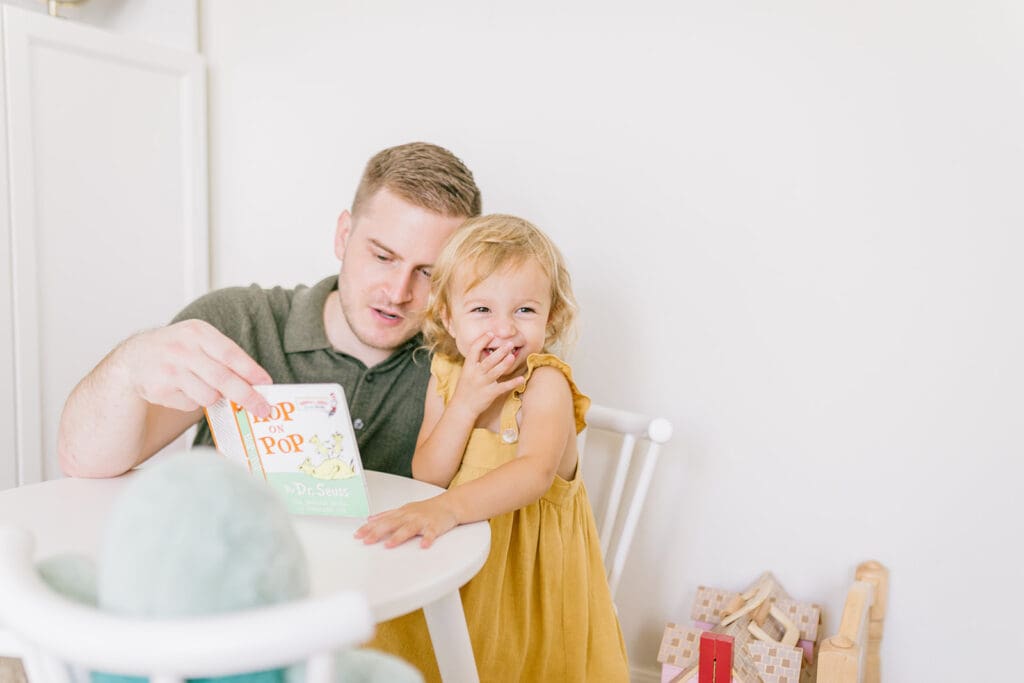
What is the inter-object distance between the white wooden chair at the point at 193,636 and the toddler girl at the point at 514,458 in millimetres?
637

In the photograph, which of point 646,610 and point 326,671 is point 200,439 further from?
point 326,671

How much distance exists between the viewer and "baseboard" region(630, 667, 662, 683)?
1.67 metres

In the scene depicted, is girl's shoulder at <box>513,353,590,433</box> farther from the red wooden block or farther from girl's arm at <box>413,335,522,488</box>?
the red wooden block

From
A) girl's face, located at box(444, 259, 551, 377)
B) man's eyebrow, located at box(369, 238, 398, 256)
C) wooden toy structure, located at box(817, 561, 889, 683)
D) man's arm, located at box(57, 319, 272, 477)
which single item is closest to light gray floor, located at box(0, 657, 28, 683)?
man's arm, located at box(57, 319, 272, 477)

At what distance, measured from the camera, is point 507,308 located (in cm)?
122

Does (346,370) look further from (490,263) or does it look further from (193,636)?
(193,636)

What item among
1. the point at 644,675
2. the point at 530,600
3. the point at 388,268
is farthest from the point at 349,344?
the point at 644,675

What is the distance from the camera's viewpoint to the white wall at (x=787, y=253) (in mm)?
1385

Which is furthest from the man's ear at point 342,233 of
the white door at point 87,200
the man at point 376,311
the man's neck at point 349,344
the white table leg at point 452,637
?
the white table leg at point 452,637

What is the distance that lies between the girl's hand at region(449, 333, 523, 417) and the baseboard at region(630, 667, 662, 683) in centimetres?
78

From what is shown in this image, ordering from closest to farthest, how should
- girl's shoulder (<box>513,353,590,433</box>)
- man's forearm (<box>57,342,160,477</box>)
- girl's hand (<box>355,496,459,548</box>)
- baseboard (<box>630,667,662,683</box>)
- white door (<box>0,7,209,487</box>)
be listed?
girl's hand (<box>355,496,459,548</box>) < man's forearm (<box>57,342,160,477</box>) < girl's shoulder (<box>513,353,590,433</box>) < white door (<box>0,7,209,487</box>) < baseboard (<box>630,667,662,683</box>)

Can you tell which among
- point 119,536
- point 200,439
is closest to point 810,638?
point 200,439

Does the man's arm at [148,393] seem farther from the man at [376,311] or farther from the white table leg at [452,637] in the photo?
the white table leg at [452,637]

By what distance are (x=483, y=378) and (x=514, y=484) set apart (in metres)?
0.19
